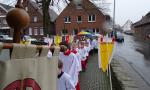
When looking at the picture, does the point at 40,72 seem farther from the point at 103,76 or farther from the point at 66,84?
the point at 103,76

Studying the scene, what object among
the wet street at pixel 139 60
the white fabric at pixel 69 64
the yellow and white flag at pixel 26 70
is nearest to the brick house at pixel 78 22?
the wet street at pixel 139 60

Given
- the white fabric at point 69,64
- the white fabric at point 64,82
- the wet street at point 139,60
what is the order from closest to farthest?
1. the white fabric at point 64,82
2. the white fabric at point 69,64
3. the wet street at point 139,60

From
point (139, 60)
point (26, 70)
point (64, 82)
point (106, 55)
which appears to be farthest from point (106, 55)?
point (139, 60)

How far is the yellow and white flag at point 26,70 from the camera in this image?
7.45 ft

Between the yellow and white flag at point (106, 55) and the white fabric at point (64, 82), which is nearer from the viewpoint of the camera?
the white fabric at point (64, 82)

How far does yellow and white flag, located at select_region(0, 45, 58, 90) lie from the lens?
7.45ft

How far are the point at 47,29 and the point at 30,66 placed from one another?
25.5 metres

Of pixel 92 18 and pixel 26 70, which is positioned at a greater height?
pixel 92 18

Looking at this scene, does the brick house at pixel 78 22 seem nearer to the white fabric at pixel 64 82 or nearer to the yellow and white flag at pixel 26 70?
the white fabric at pixel 64 82

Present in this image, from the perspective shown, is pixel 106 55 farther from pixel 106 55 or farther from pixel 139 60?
pixel 139 60

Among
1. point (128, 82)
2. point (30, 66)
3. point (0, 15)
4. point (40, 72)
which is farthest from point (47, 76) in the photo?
point (0, 15)

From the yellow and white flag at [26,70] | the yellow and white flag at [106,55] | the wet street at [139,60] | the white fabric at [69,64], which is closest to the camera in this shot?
the yellow and white flag at [26,70]

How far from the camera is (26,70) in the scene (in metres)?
2.50

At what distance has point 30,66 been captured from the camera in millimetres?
2547
